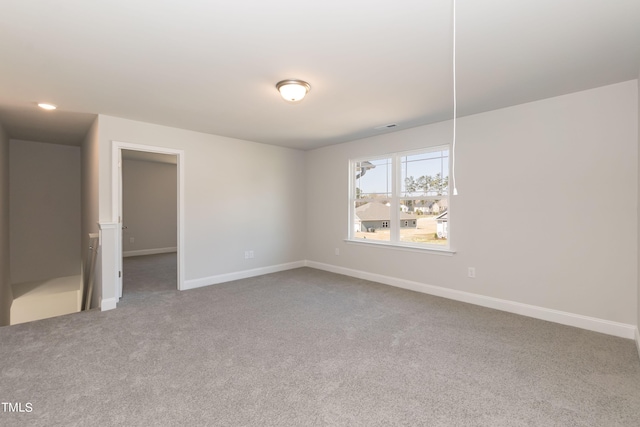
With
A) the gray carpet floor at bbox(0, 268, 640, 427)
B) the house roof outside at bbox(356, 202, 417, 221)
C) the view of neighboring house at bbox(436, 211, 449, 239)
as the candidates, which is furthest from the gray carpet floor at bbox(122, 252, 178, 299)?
the view of neighboring house at bbox(436, 211, 449, 239)

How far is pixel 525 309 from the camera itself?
3.40m

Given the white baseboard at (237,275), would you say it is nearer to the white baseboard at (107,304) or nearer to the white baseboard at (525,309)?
the white baseboard at (107,304)

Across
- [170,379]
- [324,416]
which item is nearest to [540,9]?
[324,416]

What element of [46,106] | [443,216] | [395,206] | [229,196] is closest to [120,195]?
[46,106]

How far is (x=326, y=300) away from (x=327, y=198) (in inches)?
89.7

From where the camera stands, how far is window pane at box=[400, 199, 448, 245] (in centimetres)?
420

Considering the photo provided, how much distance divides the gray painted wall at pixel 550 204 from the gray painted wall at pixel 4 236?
20.1ft

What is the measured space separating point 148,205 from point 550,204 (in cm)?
833

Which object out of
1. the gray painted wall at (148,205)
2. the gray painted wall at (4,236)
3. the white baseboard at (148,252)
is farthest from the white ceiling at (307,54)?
the white baseboard at (148,252)

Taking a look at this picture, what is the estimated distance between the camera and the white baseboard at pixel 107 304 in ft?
11.9

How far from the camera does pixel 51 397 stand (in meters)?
1.96

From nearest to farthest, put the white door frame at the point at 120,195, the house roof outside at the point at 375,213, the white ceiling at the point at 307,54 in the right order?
the white ceiling at the point at 307,54 < the white door frame at the point at 120,195 < the house roof outside at the point at 375,213

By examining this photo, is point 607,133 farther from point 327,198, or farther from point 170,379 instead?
point 170,379

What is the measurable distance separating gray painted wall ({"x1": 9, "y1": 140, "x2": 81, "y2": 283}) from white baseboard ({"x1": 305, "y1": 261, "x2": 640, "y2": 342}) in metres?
6.10
